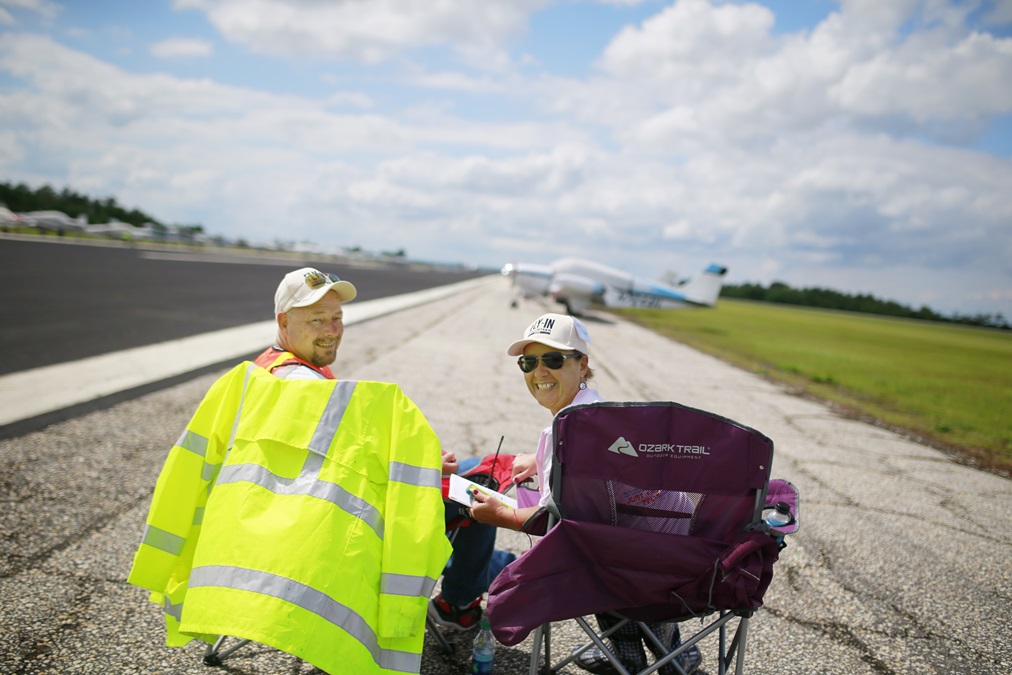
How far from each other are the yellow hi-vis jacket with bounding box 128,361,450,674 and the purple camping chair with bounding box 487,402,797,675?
0.37m

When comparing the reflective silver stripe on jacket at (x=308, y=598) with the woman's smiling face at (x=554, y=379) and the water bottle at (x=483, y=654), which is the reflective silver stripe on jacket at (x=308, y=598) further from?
the woman's smiling face at (x=554, y=379)

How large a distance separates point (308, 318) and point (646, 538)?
1.71 meters

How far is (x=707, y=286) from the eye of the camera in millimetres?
34594

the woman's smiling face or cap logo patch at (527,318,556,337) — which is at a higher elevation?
cap logo patch at (527,318,556,337)

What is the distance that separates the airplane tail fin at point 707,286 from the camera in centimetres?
3428


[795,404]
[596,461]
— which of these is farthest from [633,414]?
[795,404]

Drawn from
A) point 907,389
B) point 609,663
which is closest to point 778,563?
point 609,663

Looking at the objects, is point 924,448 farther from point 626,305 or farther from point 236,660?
point 626,305

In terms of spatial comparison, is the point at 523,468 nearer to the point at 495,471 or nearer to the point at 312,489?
the point at 495,471

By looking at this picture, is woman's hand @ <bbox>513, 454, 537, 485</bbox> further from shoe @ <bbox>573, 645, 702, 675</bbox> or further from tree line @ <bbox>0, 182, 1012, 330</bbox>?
tree line @ <bbox>0, 182, 1012, 330</bbox>

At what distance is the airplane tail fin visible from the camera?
112 ft

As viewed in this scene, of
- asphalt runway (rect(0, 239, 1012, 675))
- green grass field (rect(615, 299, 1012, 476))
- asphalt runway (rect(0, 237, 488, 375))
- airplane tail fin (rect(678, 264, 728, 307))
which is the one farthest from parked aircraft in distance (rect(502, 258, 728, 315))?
asphalt runway (rect(0, 239, 1012, 675))

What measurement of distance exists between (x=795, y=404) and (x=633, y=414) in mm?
9323

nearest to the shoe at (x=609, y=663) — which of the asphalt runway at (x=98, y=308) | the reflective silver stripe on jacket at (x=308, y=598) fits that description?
the reflective silver stripe on jacket at (x=308, y=598)
